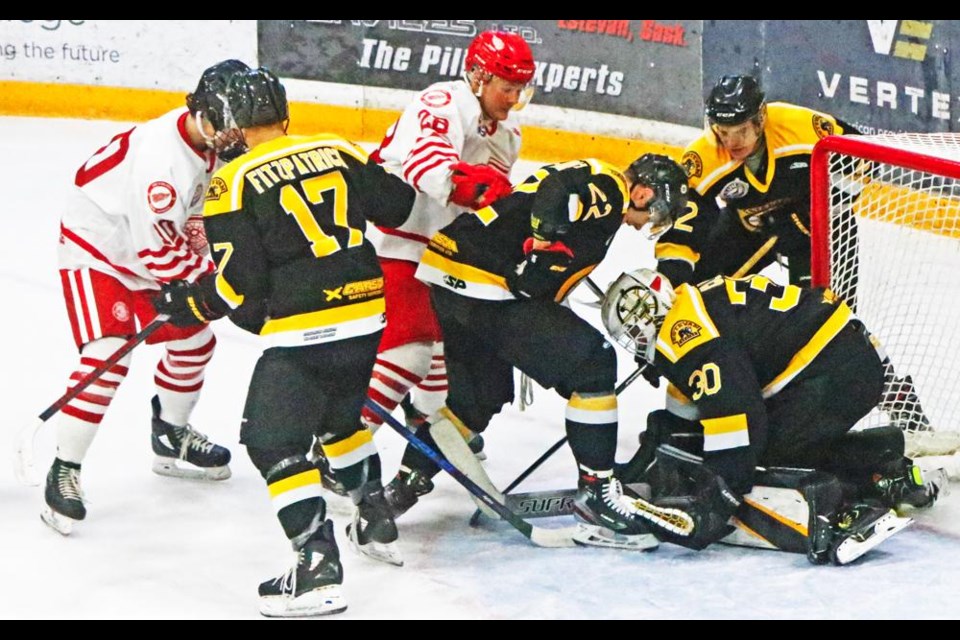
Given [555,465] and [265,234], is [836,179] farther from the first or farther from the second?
[265,234]

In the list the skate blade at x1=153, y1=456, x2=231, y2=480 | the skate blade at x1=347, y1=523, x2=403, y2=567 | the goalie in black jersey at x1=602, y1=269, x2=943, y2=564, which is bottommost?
the skate blade at x1=153, y1=456, x2=231, y2=480

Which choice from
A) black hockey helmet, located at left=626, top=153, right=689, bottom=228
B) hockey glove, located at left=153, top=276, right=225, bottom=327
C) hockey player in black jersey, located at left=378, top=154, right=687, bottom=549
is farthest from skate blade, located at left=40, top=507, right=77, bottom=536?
black hockey helmet, located at left=626, top=153, right=689, bottom=228

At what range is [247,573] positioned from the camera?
3.27 metres

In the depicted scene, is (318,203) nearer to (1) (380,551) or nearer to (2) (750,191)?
(1) (380,551)

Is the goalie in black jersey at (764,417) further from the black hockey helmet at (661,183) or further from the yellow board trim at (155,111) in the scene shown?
the yellow board trim at (155,111)

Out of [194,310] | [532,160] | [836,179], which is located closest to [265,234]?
[194,310]

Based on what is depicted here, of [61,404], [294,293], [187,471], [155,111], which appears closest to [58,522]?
[61,404]

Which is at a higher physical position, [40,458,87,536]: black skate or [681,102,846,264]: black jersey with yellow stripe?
[681,102,846,264]: black jersey with yellow stripe

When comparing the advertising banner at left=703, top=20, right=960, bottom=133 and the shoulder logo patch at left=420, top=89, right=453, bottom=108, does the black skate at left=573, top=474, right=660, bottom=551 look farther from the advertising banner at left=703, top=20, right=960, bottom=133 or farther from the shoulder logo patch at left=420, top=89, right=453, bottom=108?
Answer: the advertising banner at left=703, top=20, right=960, bottom=133

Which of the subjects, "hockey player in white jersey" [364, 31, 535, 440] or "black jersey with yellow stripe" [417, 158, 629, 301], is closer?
"black jersey with yellow stripe" [417, 158, 629, 301]

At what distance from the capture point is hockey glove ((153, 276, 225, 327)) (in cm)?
321

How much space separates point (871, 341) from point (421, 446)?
3.73 ft

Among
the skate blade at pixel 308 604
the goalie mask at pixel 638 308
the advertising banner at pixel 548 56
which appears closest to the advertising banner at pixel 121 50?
the advertising banner at pixel 548 56

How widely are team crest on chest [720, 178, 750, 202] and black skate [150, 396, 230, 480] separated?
1.58m
